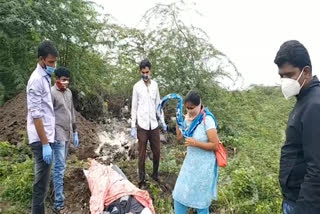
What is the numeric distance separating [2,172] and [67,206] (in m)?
1.23

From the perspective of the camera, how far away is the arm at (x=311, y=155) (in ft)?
6.77

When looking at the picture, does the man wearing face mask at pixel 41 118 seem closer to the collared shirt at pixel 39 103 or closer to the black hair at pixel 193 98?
the collared shirt at pixel 39 103

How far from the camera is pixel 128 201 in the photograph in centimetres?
→ 364

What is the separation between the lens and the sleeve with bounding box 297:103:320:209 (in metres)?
2.06

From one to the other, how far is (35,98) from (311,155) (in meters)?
2.48

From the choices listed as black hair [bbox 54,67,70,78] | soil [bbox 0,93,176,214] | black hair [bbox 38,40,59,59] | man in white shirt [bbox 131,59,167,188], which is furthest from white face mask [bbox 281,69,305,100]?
soil [bbox 0,93,176,214]

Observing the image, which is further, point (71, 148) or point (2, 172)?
point (71, 148)

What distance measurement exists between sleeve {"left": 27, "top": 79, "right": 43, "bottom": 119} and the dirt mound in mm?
2725

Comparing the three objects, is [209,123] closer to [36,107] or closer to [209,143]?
[209,143]

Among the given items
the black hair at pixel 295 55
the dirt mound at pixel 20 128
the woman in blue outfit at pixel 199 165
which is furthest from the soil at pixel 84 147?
the black hair at pixel 295 55

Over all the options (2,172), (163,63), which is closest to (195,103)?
(2,172)

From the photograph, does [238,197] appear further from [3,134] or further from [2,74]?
[2,74]

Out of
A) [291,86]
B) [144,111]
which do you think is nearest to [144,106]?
[144,111]

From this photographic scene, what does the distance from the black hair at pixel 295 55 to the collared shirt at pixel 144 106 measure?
115 inches
